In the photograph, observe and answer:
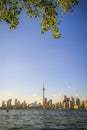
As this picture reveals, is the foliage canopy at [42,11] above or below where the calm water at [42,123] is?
above

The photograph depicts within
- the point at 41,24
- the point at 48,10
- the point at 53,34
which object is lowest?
the point at 53,34

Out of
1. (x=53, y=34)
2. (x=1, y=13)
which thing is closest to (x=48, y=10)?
(x=53, y=34)

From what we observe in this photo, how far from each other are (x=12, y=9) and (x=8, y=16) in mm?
674

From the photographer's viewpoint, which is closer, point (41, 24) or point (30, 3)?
point (30, 3)

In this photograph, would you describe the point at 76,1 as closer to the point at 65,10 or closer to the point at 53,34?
the point at 65,10

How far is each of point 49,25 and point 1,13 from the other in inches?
165

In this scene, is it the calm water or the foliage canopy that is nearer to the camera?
the foliage canopy

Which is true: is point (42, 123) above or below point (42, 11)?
below

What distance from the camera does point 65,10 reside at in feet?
48.3

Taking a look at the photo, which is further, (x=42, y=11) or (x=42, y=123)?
(x=42, y=123)

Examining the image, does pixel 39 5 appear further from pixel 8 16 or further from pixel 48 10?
pixel 8 16

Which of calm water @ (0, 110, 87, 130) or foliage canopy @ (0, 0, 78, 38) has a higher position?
foliage canopy @ (0, 0, 78, 38)

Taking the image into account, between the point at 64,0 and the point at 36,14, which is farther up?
the point at 64,0

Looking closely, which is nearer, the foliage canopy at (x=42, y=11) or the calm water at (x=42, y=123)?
the foliage canopy at (x=42, y=11)
